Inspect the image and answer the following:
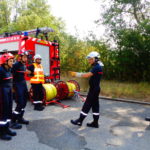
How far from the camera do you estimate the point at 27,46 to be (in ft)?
24.8

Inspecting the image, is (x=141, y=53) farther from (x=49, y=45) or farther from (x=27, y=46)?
(x=27, y=46)

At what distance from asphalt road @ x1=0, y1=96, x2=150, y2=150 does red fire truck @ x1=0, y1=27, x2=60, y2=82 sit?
2.46 metres

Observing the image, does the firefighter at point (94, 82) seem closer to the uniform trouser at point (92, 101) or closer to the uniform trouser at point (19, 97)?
the uniform trouser at point (92, 101)

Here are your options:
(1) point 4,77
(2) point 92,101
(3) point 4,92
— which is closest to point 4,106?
(3) point 4,92

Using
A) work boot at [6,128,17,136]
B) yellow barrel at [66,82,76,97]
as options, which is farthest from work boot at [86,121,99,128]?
yellow barrel at [66,82,76,97]

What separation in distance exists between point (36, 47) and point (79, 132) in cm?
460

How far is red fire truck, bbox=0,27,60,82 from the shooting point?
7.56m

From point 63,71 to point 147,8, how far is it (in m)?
7.69

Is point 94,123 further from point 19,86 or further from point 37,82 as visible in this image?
point 37,82

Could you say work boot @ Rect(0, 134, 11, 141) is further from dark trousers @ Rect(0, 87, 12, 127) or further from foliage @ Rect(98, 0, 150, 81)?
foliage @ Rect(98, 0, 150, 81)

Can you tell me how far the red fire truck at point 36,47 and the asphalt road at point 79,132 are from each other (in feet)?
8.06

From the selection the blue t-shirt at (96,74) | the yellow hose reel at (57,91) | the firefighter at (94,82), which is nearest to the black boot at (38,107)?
the yellow hose reel at (57,91)

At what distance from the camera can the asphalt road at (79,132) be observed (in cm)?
377

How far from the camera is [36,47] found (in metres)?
8.02
